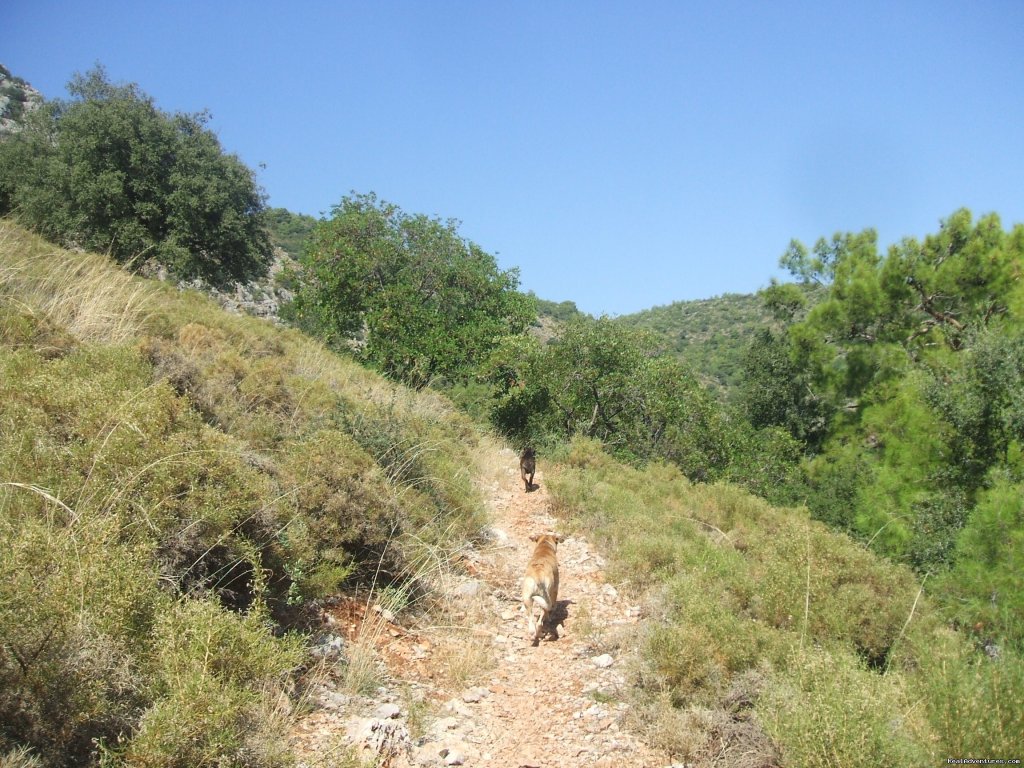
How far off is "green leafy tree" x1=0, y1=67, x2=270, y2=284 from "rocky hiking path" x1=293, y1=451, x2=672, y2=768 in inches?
594

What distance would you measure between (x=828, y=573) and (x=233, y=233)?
1853 cm

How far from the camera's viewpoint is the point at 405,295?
17.1 metres

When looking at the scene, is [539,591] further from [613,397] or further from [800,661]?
[613,397]

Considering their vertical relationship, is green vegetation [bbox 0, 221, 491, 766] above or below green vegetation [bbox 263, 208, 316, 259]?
below

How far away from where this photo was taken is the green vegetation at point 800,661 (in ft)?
10.6

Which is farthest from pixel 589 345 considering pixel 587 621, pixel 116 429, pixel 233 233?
pixel 116 429

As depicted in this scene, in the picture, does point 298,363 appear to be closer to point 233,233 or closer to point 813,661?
point 813,661

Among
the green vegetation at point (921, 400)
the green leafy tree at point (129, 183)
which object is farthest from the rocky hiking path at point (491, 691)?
the green leafy tree at point (129, 183)

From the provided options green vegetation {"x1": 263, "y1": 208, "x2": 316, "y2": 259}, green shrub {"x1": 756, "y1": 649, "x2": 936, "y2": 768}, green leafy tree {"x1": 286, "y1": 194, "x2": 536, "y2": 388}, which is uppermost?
green vegetation {"x1": 263, "y1": 208, "x2": 316, "y2": 259}

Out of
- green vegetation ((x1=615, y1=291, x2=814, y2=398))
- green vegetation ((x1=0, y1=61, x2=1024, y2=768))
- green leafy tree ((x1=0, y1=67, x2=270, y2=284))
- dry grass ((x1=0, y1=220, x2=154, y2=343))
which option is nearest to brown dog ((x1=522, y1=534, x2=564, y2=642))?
green vegetation ((x1=0, y1=61, x2=1024, y2=768))

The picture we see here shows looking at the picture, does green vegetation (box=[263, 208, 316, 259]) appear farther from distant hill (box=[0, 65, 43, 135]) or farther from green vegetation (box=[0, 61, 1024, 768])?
green vegetation (box=[0, 61, 1024, 768])

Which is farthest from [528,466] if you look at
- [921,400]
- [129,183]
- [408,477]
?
[129,183]

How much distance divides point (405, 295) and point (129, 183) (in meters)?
8.12

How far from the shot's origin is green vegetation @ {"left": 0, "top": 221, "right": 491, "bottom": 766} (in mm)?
2805
